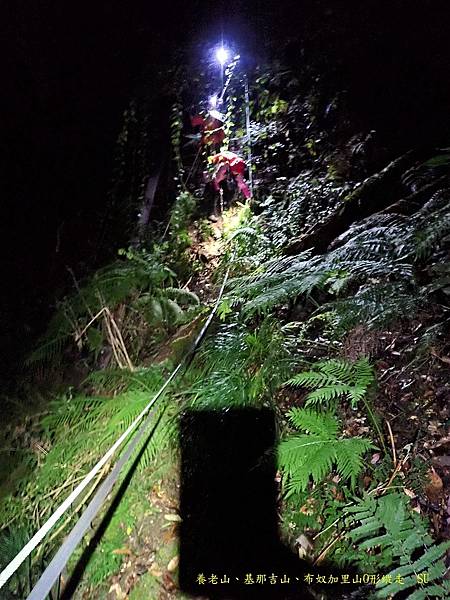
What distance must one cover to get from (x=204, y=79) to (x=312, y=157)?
8.24ft

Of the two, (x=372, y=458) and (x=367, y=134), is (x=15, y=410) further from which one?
(x=367, y=134)

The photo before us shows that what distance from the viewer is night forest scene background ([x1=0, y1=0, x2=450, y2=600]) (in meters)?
1.67

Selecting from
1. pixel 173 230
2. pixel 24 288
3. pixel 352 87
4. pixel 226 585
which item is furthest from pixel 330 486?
pixel 24 288

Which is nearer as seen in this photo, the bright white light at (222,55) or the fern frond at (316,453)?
the fern frond at (316,453)

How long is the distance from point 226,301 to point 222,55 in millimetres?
4488

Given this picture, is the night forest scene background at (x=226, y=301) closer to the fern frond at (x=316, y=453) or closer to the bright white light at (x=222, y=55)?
the fern frond at (x=316, y=453)

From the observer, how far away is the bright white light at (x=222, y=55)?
5.61 m

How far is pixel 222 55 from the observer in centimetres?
569

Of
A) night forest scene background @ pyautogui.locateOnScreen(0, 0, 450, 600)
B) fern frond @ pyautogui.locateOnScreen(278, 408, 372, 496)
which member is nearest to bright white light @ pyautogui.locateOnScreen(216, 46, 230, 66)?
night forest scene background @ pyautogui.locateOnScreen(0, 0, 450, 600)

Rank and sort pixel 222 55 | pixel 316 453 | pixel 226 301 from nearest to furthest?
pixel 316 453, pixel 226 301, pixel 222 55

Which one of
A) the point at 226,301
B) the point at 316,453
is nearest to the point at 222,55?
the point at 226,301

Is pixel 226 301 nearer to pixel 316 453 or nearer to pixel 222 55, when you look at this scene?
pixel 316 453

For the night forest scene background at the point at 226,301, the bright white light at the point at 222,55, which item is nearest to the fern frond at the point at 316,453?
the night forest scene background at the point at 226,301

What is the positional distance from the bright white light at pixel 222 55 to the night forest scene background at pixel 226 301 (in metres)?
0.13
